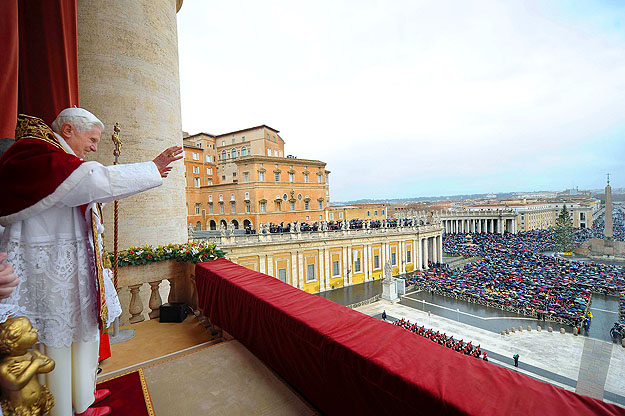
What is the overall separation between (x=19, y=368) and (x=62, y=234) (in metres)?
0.75

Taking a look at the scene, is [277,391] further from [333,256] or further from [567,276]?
[567,276]

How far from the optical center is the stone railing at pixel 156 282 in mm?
4629

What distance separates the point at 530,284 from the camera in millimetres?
23812

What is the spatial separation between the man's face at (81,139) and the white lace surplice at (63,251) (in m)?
0.48

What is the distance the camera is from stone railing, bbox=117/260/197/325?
4.63 metres

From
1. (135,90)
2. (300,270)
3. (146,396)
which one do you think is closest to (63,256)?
(146,396)

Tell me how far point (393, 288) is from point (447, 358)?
67.7ft

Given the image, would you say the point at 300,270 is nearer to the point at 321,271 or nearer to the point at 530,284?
the point at 321,271

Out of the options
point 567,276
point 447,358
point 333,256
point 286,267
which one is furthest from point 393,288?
point 447,358

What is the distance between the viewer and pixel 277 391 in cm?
266

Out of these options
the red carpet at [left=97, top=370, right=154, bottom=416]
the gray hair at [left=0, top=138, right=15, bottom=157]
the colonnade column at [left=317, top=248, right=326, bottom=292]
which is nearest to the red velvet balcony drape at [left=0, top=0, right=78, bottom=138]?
the gray hair at [left=0, top=138, right=15, bottom=157]

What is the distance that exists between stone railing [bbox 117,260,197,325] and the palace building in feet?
75.0

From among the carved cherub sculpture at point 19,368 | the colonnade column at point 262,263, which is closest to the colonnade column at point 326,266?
the colonnade column at point 262,263

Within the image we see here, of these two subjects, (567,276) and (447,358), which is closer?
(447,358)
